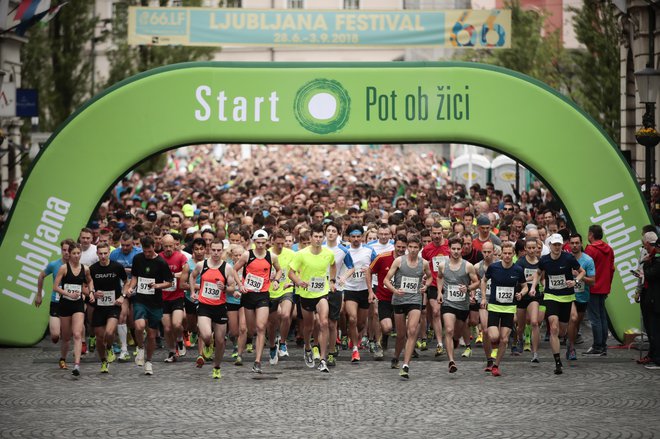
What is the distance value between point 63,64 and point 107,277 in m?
24.6

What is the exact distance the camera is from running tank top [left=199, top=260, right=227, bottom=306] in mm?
16453

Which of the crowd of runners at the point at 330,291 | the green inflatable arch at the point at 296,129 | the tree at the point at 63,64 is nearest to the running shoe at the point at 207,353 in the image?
the crowd of runners at the point at 330,291

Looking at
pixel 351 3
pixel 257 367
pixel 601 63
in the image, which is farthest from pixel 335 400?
pixel 351 3

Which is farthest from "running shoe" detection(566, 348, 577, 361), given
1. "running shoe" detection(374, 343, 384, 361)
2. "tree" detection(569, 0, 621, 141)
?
"tree" detection(569, 0, 621, 141)

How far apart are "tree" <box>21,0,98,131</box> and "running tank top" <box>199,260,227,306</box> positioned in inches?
934

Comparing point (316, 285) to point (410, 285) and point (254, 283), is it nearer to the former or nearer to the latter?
point (254, 283)

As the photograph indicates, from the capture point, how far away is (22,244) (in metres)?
19.6

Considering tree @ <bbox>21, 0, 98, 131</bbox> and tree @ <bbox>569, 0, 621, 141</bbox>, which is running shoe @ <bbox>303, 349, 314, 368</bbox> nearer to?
tree @ <bbox>569, 0, 621, 141</bbox>

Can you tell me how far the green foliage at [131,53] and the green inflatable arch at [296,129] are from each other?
74.8 ft

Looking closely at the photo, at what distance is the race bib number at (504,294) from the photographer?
650 inches

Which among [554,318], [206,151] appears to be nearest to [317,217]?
[554,318]

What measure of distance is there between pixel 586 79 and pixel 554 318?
20285mm

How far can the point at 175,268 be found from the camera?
1777 centimetres

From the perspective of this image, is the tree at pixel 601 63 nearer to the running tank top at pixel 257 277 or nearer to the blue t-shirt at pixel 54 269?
the running tank top at pixel 257 277
